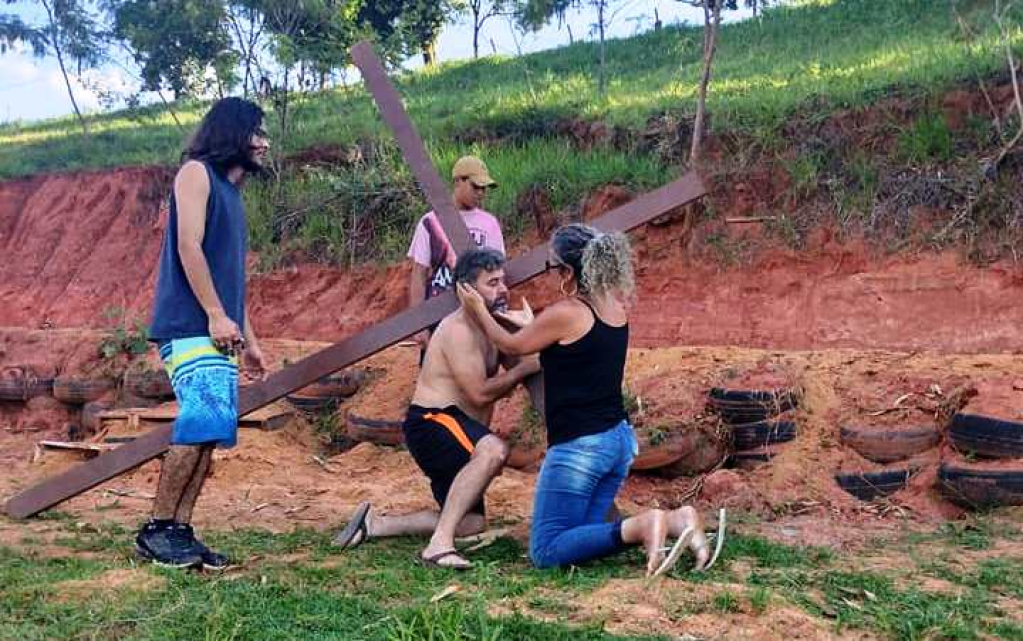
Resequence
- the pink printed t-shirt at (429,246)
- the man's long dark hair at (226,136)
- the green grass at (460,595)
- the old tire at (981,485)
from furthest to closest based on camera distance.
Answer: the pink printed t-shirt at (429,246)
the old tire at (981,485)
the man's long dark hair at (226,136)
the green grass at (460,595)

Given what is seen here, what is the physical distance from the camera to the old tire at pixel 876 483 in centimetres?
600

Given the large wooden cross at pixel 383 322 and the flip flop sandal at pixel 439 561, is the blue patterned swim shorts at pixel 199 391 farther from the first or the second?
the flip flop sandal at pixel 439 561

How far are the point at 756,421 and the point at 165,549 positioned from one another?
3513 millimetres

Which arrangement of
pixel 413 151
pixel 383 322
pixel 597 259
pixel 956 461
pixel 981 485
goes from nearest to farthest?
pixel 597 259 < pixel 383 322 < pixel 413 151 < pixel 981 485 < pixel 956 461

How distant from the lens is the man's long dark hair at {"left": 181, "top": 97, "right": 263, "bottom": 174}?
4.65m

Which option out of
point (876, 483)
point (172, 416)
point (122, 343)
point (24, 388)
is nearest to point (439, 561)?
point (876, 483)

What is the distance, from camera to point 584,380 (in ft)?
14.5

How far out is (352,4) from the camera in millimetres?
13242

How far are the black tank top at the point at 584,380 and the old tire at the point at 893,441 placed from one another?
234 centimetres

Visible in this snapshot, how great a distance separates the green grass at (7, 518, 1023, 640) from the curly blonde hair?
3.74 ft

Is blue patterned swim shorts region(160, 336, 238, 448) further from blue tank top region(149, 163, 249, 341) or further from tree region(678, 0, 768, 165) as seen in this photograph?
tree region(678, 0, 768, 165)

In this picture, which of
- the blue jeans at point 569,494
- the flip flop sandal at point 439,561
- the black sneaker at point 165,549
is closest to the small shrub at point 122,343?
the black sneaker at point 165,549

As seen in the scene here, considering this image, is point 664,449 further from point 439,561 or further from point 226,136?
point 226,136

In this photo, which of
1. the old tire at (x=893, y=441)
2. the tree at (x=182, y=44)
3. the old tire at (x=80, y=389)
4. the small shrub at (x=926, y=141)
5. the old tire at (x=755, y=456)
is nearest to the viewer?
the old tire at (x=893, y=441)
